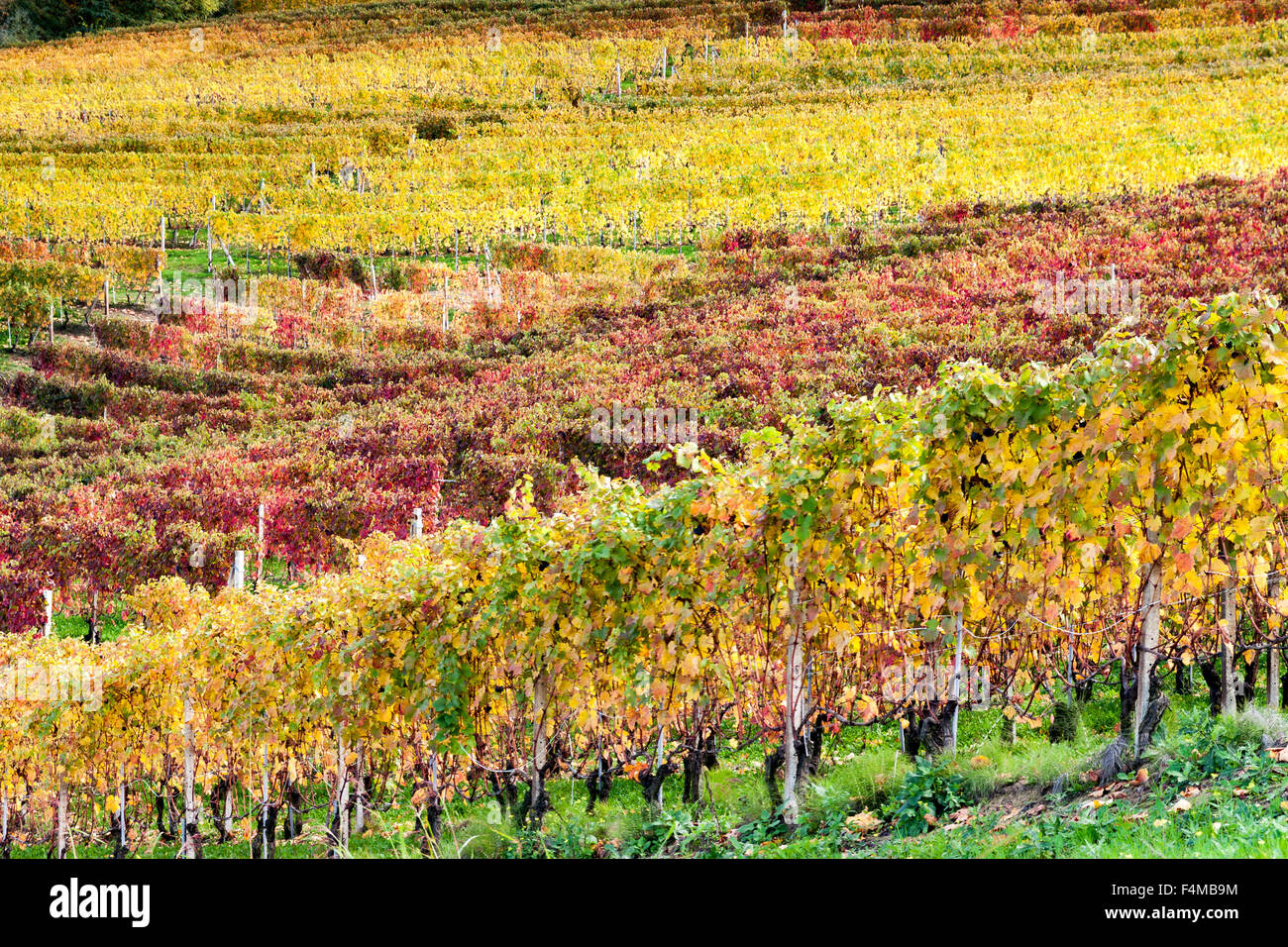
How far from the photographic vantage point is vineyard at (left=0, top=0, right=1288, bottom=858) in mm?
6336

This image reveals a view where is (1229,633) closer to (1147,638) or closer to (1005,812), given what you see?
(1147,638)

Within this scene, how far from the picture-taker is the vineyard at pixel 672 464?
634cm

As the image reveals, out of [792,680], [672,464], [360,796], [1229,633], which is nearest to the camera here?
[1229,633]

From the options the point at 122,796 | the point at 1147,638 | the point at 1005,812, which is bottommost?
the point at 122,796

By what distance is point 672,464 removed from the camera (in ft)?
70.8

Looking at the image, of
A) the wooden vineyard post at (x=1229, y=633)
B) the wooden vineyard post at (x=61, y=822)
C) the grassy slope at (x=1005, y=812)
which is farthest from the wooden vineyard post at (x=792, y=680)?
the wooden vineyard post at (x=61, y=822)

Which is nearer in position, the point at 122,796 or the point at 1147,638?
the point at 1147,638

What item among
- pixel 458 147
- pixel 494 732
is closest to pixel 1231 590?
pixel 494 732

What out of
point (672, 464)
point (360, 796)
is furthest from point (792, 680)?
point (672, 464)

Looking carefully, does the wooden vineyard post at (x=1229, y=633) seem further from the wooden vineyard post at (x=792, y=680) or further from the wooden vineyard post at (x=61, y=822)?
the wooden vineyard post at (x=61, y=822)

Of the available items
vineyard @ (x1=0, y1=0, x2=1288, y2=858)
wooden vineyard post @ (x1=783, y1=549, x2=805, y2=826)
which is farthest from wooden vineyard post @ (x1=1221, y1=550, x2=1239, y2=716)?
wooden vineyard post @ (x1=783, y1=549, x2=805, y2=826)

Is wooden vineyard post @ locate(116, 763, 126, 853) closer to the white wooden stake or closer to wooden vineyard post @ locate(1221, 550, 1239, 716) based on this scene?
the white wooden stake

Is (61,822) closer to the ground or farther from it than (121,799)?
closer to the ground
